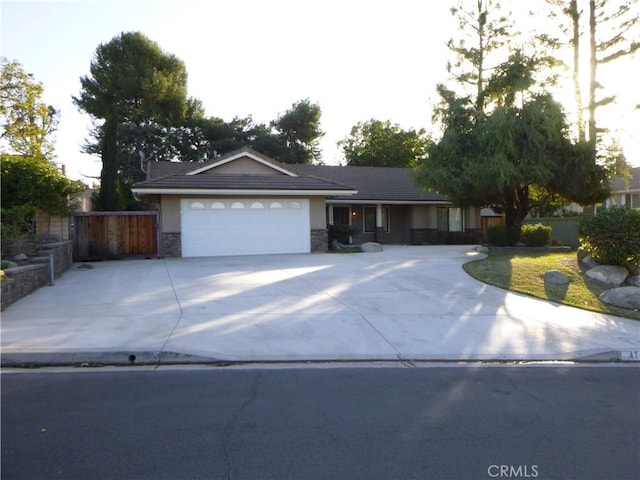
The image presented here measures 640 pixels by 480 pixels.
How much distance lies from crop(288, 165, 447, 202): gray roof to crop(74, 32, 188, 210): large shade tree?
14.8m

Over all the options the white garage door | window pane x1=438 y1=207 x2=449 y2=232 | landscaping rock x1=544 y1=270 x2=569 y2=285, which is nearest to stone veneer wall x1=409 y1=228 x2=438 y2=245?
window pane x1=438 y1=207 x2=449 y2=232

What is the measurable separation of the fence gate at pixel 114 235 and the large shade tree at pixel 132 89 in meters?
20.8

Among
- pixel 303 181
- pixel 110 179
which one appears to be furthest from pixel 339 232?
pixel 110 179

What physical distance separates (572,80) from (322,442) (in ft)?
79.9

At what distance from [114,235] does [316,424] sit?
55.2ft

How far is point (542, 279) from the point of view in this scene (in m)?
13.7

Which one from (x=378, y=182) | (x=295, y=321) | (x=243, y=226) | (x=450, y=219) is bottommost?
(x=295, y=321)

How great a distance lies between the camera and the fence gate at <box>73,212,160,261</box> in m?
19.4

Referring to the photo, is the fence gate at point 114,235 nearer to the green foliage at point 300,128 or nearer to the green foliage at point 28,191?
the green foliage at point 28,191

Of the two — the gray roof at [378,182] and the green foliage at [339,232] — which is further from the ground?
the gray roof at [378,182]

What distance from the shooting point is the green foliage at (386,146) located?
1852 inches

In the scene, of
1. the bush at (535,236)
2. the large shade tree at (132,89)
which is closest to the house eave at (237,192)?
the bush at (535,236)

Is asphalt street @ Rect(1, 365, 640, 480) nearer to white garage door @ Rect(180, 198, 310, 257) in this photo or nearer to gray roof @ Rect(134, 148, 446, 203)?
white garage door @ Rect(180, 198, 310, 257)

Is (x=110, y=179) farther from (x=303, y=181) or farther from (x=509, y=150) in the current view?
(x=509, y=150)
